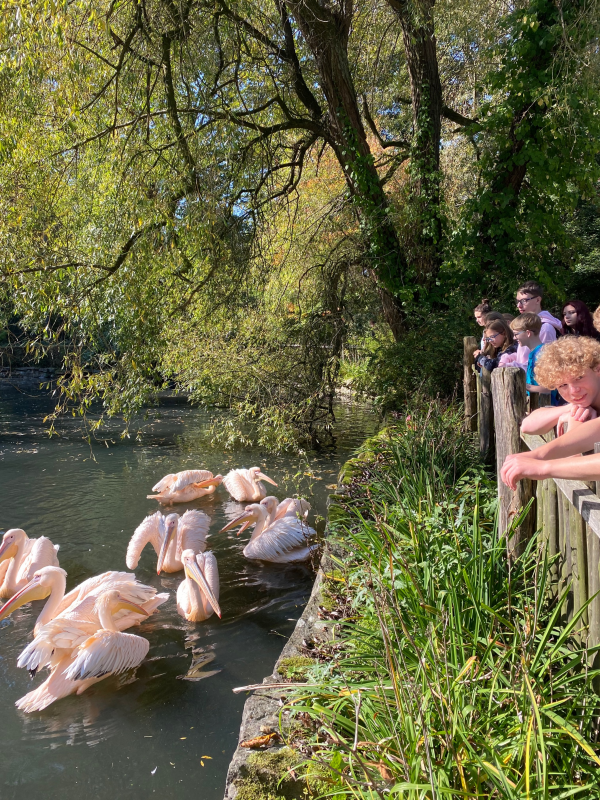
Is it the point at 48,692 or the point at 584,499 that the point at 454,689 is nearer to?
the point at 584,499


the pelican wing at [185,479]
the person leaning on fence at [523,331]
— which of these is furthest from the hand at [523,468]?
the pelican wing at [185,479]

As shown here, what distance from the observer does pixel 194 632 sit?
5.28m

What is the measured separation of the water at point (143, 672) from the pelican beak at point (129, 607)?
28cm

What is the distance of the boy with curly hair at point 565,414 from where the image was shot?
7.52 ft

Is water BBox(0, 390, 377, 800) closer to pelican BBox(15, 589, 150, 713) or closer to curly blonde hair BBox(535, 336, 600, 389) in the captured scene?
pelican BBox(15, 589, 150, 713)

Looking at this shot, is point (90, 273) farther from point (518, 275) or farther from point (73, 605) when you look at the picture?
point (518, 275)

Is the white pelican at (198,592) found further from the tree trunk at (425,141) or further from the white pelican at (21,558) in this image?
the tree trunk at (425,141)

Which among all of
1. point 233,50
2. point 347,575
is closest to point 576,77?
point 233,50

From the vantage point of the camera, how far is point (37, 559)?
5.95 metres

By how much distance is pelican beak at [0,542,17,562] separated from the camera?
623 centimetres

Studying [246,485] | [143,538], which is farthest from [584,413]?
[246,485]

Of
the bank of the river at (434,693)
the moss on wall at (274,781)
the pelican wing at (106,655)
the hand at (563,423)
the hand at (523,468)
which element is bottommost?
the pelican wing at (106,655)

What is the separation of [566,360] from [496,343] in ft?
11.8

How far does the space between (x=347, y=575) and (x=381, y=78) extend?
10706 mm
